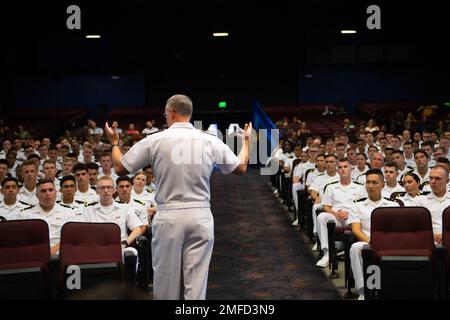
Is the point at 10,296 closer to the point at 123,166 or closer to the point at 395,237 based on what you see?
the point at 123,166

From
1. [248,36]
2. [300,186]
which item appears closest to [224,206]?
[300,186]

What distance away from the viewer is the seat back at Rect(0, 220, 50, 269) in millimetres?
4582

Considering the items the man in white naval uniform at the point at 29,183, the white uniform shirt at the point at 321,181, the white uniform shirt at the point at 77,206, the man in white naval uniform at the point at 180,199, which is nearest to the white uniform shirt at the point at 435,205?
the white uniform shirt at the point at 321,181

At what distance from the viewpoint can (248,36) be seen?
861 inches

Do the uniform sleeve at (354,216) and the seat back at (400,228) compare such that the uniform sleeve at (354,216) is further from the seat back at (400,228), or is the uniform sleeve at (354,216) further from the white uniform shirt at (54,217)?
the white uniform shirt at (54,217)

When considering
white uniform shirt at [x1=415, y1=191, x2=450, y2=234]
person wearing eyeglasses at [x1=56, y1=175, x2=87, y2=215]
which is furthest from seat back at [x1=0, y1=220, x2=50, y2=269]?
white uniform shirt at [x1=415, y1=191, x2=450, y2=234]

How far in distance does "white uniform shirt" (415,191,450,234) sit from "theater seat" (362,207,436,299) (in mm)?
707

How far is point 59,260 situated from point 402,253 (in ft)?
7.54

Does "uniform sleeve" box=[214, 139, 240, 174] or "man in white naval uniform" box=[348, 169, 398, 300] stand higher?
"uniform sleeve" box=[214, 139, 240, 174]

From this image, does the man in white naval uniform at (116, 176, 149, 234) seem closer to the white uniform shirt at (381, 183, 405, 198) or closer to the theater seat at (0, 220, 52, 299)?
the theater seat at (0, 220, 52, 299)

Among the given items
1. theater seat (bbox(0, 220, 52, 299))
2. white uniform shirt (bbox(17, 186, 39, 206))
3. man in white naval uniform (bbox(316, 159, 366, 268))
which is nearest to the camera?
theater seat (bbox(0, 220, 52, 299))

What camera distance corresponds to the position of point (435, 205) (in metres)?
5.55

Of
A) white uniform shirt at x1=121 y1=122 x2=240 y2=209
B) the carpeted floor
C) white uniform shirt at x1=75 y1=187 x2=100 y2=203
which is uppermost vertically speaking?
white uniform shirt at x1=121 y1=122 x2=240 y2=209

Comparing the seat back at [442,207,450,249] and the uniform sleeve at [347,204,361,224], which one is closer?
the seat back at [442,207,450,249]
